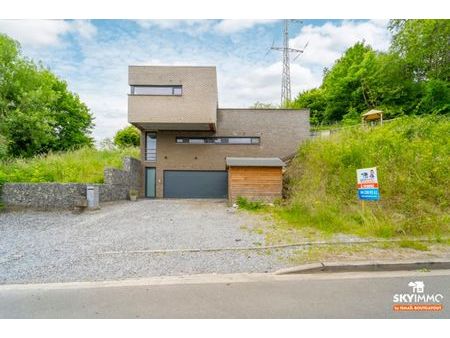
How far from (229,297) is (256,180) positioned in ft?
27.8

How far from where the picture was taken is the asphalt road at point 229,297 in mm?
2715

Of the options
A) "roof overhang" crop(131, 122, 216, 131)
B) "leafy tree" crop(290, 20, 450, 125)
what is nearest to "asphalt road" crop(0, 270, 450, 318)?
"roof overhang" crop(131, 122, 216, 131)

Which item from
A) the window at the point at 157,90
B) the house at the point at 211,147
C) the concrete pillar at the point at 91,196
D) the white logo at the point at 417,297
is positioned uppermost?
the window at the point at 157,90

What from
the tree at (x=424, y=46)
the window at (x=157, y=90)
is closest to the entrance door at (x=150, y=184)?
the window at (x=157, y=90)

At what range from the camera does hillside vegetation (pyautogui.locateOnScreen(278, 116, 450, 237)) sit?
586 centimetres

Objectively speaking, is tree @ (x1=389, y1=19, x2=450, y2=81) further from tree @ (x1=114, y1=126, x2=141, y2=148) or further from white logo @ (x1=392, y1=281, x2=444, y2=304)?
tree @ (x1=114, y1=126, x2=141, y2=148)

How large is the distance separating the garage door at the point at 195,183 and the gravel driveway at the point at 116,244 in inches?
264

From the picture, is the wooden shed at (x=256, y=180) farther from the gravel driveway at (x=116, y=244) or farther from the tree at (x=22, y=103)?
the tree at (x=22, y=103)

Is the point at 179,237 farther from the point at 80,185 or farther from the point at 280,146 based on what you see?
the point at 280,146

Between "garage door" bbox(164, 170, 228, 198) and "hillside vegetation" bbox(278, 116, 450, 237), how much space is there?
19.1 feet

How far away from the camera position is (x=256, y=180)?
1126 centimetres

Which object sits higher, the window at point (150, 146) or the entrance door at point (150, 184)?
the window at point (150, 146)

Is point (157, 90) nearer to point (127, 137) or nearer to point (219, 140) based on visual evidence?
point (219, 140)

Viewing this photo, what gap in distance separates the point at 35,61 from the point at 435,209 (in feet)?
93.4
